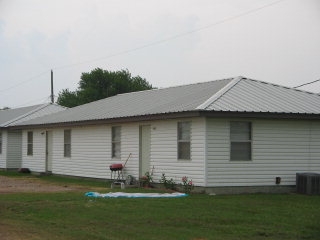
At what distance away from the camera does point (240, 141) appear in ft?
56.4

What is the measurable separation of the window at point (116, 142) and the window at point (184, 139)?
400 cm

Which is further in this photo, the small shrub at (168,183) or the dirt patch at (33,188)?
the dirt patch at (33,188)

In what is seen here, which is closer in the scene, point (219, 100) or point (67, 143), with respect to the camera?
point (219, 100)

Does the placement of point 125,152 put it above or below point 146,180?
above

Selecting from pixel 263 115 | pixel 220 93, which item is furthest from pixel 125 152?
pixel 263 115

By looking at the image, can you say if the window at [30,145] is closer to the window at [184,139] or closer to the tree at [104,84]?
the window at [184,139]

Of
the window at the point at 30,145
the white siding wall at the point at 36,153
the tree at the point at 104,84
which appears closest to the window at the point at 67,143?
the white siding wall at the point at 36,153

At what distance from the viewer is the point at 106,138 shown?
21.8 m

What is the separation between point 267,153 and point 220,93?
7.78ft

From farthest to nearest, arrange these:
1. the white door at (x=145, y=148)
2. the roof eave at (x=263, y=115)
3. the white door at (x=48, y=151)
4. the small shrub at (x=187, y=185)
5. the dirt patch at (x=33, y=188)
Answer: the white door at (x=48, y=151), the white door at (x=145, y=148), the dirt patch at (x=33, y=188), the small shrub at (x=187, y=185), the roof eave at (x=263, y=115)

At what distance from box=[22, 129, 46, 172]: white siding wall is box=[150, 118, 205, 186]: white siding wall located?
386 inches

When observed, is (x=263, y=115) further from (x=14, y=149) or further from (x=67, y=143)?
(x=14, y=149)

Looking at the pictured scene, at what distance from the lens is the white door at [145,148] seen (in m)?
19.3

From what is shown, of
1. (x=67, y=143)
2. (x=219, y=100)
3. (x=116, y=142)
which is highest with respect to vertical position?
(x=219, y=100)
